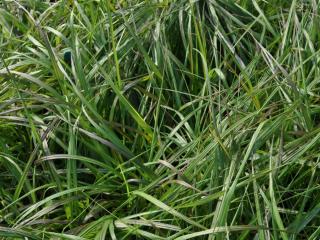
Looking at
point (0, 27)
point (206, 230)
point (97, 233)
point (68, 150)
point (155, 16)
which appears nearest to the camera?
point (206, 230)

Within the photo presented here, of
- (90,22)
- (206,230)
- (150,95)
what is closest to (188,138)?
(150,95)

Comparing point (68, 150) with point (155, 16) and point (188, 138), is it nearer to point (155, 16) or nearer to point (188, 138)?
point (188, 138)

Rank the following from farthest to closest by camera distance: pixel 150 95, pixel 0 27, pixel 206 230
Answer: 1. pixel 0 27
2. pixel 150 95
3. pixel 206 230

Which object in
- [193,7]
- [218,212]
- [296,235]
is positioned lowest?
[296,235]

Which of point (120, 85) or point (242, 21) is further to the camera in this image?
point (242, 21)

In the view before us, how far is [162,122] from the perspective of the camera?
7.45 ft

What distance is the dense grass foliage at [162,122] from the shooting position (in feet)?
6.25

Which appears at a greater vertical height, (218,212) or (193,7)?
(193,7)

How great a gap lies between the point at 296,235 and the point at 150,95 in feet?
2.19

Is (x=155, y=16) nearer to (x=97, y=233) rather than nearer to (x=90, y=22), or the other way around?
(x=90, y=22)

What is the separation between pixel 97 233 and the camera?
191 centimetres

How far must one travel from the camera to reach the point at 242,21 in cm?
262

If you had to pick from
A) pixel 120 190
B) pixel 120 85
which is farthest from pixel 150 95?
pixel 120 190

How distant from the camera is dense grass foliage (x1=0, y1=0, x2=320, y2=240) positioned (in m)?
1.91
